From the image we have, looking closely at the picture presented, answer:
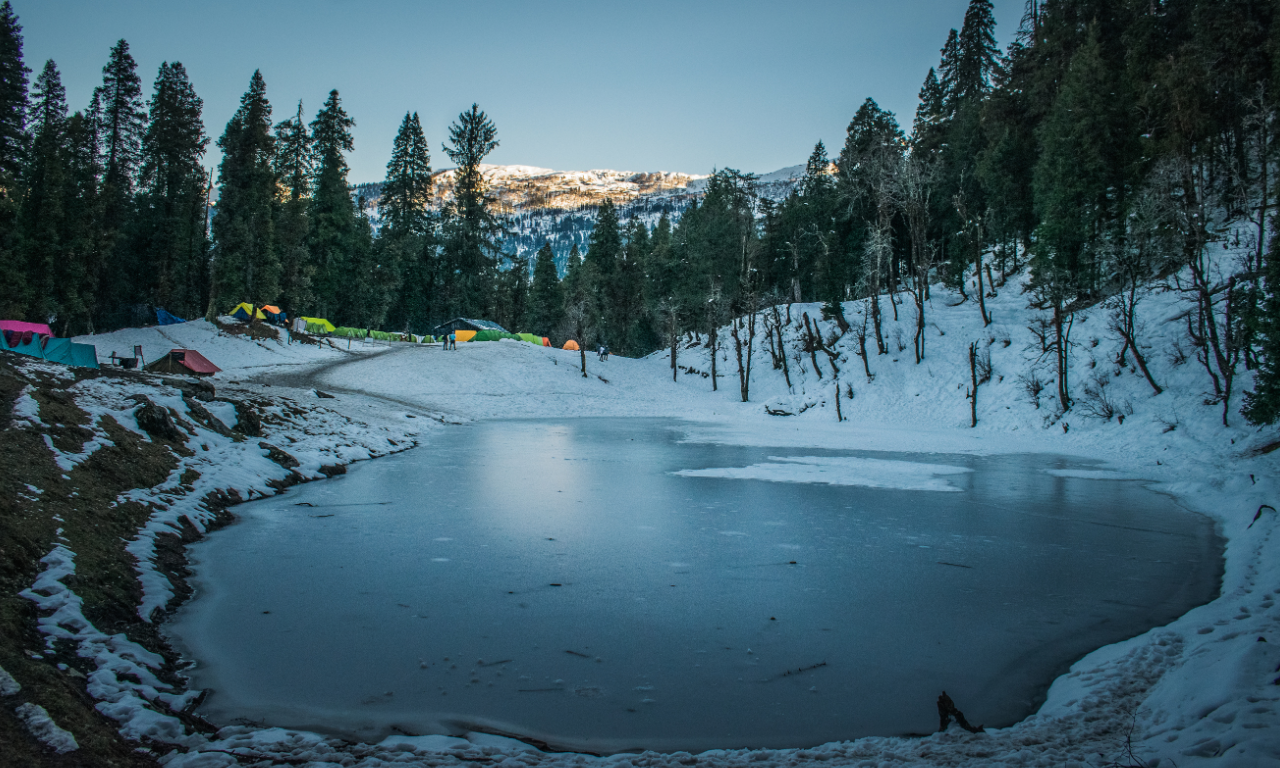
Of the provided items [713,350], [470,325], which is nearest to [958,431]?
[713,350]

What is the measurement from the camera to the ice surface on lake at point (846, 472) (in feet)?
43.1

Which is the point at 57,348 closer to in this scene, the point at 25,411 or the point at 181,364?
the point at 181,364

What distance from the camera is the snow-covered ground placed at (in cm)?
323

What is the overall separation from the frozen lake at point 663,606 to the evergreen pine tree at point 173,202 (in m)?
47.0

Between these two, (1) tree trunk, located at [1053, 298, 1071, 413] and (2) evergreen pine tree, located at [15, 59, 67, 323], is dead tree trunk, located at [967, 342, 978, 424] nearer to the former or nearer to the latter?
(1) tree trunk, located at [1053, 298, 1071, 413]

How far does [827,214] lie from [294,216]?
39.8 meters

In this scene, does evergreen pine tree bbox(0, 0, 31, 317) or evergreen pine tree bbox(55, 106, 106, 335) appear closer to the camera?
evergreen pine tree bbox(0, 0, 31, 317)

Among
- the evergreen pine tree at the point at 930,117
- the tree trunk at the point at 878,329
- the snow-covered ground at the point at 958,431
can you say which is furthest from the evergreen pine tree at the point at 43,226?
the evergreen pine tree at the point at 930,117

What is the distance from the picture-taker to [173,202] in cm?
4656

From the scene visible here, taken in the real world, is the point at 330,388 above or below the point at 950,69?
below

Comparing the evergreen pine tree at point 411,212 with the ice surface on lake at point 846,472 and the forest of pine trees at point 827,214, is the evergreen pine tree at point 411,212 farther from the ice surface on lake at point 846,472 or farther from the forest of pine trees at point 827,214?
the ice surface on lake at point 846,472

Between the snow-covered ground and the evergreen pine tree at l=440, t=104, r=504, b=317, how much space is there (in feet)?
53.5

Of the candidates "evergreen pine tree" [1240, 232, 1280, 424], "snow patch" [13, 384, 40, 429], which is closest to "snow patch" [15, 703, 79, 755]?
"snow patch" [13, 384, 40, 429]

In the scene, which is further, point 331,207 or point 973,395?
point 331,207
